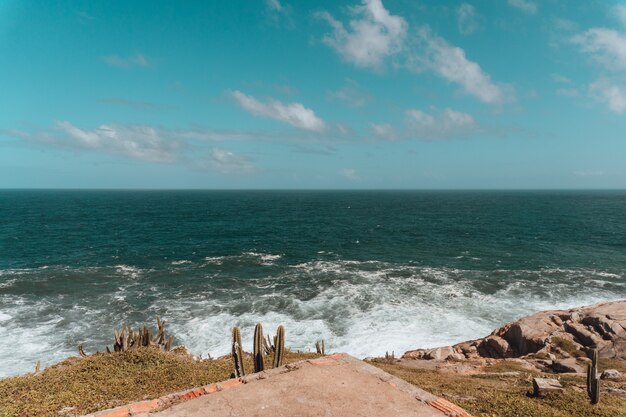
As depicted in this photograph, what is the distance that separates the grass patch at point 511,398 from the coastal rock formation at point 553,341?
6021 millimetres

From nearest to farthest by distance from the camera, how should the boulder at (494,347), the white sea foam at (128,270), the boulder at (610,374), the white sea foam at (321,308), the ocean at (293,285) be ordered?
the boulder at (610,374), the boulder at (494,347), the white sea foam at (321,308), the ocean at (293,285), the white sea foam at (128,270)

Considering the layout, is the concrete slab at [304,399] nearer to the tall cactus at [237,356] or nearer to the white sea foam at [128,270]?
the tall cactus at [237,356]

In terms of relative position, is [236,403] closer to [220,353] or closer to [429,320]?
[220,353]

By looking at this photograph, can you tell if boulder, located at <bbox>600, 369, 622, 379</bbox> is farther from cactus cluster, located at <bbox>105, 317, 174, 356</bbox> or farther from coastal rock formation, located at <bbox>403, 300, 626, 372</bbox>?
cactus cluster, located at <bbox>105, 317, 174, 356</bbox>

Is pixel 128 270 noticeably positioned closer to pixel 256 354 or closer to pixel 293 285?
pixel 293 285

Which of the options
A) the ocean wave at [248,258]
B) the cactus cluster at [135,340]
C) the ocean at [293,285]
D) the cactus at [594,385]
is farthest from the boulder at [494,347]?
the ocean wave at [248,258]

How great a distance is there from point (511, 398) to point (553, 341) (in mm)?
13250

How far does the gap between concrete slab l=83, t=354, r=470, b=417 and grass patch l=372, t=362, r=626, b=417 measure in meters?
2.76

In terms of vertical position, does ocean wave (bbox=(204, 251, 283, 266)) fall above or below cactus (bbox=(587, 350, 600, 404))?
below

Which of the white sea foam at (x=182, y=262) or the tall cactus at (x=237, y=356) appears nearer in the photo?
the tall cactus at (x=237, y=356)

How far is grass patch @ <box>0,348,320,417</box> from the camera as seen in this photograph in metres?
13.4

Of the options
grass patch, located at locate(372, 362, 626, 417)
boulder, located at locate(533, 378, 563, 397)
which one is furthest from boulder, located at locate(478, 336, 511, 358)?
boulder, located at locate(533, 378, 563, 397)

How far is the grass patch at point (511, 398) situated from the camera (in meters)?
12.8

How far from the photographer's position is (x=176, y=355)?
813 inches
